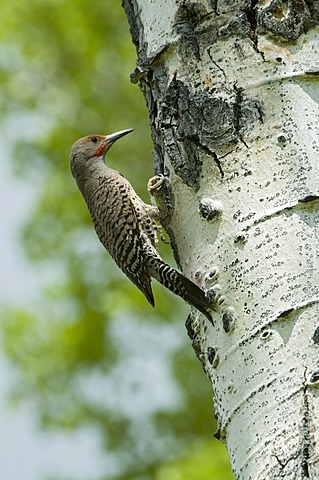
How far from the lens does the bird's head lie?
18.3 ft

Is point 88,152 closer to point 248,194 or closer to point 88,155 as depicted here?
point 88,155

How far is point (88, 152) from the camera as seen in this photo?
221 inches

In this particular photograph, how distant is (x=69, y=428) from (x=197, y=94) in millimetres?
7615

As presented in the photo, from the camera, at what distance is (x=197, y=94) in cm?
325

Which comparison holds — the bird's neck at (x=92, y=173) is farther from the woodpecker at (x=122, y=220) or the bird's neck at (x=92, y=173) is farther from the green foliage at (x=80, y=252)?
the green foliage at (x=80, y=252)

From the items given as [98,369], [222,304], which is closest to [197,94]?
[222,304]

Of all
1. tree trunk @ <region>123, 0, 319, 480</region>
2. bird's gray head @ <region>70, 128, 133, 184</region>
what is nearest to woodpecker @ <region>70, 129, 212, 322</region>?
bird's gray head @ <region>70, 128, 133, 184</region>

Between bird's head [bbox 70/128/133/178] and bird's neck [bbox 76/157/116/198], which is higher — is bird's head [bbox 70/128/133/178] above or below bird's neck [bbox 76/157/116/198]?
above

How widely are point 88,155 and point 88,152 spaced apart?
2 centimetres

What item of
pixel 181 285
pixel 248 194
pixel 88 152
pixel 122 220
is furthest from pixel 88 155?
pixel 248 194

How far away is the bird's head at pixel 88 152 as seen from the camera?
5.58 meters

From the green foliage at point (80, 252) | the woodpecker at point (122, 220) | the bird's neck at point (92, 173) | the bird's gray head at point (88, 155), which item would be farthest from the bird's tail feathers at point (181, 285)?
the green foliage at point (80, 252)

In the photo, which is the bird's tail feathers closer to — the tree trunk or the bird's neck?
the tree trunk

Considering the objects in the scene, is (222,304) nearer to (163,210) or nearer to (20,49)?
(163,210)
